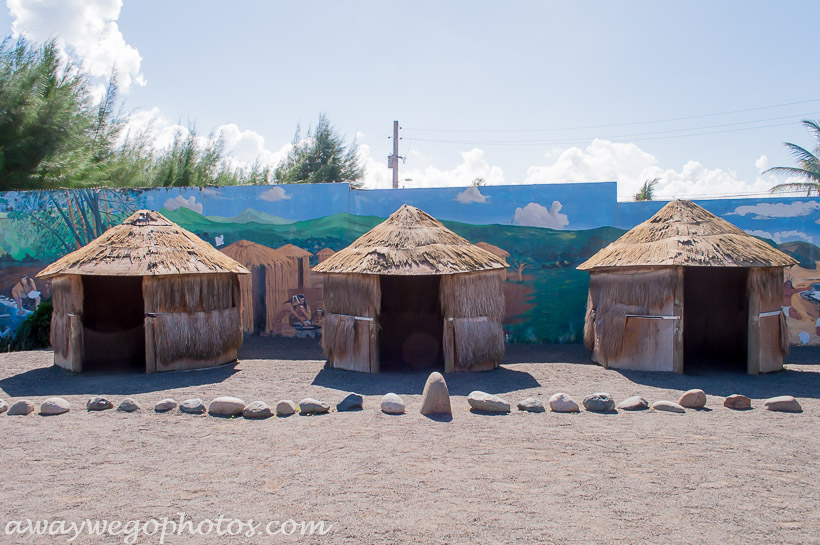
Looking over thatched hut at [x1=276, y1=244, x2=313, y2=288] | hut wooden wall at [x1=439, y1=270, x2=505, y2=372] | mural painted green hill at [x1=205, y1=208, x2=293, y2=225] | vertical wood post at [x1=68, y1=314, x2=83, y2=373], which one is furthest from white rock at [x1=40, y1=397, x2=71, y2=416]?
mural painted green hill at [x1=205, y1=208, x2=293, y2=225]

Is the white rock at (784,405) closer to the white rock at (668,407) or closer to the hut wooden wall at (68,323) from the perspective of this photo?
the white rock at (668,407)

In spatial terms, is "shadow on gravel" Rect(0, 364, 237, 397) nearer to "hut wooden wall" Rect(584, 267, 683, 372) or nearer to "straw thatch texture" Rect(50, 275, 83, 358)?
"straw thatch texture" Rect(50, 275, 83, 358)

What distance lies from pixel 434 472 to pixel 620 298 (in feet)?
18.6

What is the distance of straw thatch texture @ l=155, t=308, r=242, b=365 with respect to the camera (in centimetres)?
873

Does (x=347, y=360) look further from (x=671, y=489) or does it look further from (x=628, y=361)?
(x=671, y=489)

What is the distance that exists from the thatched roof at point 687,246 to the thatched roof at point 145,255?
654cm

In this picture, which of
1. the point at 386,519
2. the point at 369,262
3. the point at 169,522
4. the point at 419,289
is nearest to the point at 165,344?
the point at 369,262

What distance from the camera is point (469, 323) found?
863 centimetres

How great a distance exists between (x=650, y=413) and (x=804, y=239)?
322 inches

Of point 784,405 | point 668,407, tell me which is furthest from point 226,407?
point 784,405

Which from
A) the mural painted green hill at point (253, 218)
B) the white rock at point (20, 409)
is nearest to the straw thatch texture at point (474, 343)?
the white rock at point (20, 409)

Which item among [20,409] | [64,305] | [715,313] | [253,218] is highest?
[253,218]

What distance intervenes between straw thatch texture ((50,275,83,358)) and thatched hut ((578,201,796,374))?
8.37m

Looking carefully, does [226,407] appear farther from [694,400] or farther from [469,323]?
[694,400]
